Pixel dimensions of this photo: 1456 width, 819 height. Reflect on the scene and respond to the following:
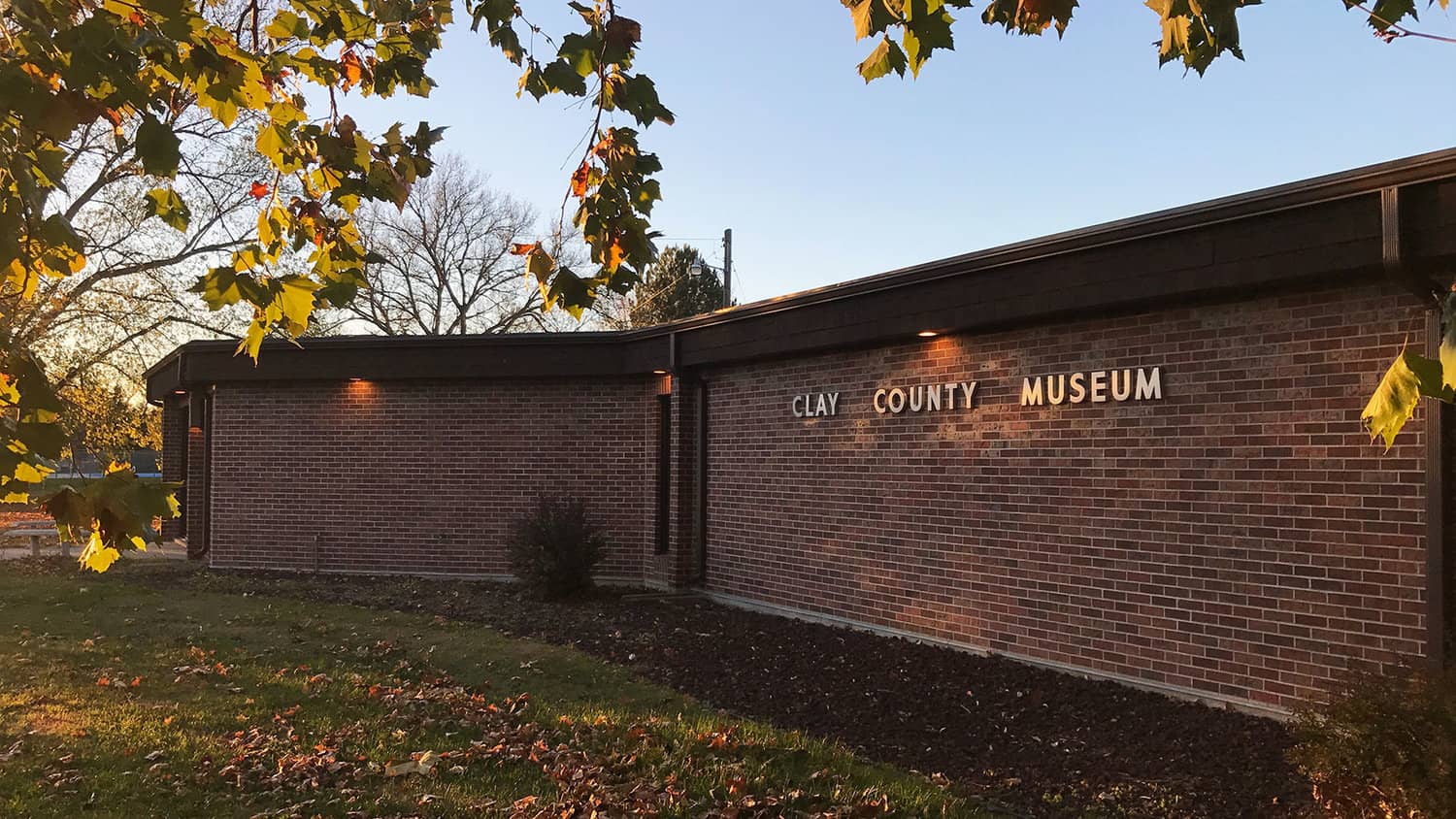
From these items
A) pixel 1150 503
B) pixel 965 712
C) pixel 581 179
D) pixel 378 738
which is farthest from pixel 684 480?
pixel 581 179

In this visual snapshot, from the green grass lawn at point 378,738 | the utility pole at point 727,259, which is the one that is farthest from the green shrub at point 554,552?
the utility pole at point 727,259

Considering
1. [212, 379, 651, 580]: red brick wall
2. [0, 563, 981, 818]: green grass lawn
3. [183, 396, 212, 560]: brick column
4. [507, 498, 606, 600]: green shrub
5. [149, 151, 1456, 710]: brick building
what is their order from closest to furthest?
[0, 563, 981, 818]: green grass lawn → [149, 151, 1456, 710]: brick building → [507, 498, 606, 600]: green shrub → [212, 379, 651, 580]: red brick wall → [183, 396, 212, 560]: brick column

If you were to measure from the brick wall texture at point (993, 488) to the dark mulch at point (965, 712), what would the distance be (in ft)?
1.47

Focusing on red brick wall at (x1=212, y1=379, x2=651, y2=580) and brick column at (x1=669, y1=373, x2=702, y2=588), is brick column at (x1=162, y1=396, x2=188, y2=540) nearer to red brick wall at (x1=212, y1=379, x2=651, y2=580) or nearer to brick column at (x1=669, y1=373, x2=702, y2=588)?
red brick wall at (x1=212, y1=379, x2=651, y2=580)

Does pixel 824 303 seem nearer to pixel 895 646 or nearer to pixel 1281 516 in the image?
pixel 895 646

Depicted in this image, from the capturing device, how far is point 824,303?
365 inches

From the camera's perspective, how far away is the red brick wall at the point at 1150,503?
5.77 meters

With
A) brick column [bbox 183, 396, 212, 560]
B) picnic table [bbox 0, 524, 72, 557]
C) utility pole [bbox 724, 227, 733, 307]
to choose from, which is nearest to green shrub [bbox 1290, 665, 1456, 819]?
brick column [bbox 183, 396, 212, 560]

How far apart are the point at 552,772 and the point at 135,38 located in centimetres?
385

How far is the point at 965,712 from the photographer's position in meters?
6.45

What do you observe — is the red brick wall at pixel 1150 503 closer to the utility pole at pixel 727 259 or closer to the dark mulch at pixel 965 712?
the dark mulch at pixel 965 712

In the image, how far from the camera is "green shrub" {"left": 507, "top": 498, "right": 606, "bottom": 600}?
10.8 metres

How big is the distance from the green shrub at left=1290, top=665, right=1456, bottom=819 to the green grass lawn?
1577mm

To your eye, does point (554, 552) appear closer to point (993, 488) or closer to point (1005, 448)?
point (993, 488)
